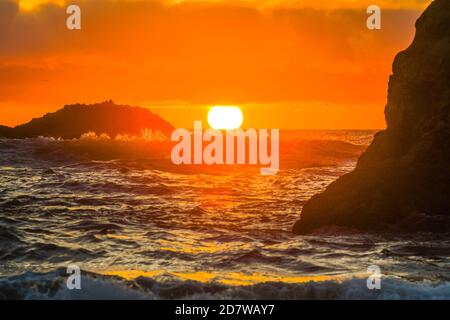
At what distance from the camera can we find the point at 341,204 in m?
12.6

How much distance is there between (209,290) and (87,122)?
59.0 m

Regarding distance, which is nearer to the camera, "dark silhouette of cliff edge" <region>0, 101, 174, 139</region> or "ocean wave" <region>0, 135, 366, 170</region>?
"ocean wave" <region>0, 135, 366, 170</region>

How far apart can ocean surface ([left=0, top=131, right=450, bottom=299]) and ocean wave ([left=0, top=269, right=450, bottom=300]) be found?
0.01 m

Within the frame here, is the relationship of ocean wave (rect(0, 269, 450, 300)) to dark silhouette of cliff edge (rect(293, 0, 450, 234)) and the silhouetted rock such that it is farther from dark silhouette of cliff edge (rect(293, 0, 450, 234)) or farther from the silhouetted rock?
the silhouetted rock

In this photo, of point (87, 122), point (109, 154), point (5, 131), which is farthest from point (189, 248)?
point (87, 122)

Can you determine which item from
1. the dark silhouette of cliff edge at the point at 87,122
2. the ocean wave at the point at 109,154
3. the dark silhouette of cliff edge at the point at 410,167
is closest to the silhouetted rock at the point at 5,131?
the dark silhouette of cliff edge at the point at 87,122

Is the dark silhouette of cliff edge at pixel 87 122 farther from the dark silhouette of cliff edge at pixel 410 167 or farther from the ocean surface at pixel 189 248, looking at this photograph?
the dark silhouette of cliff edge at pixel 410 167

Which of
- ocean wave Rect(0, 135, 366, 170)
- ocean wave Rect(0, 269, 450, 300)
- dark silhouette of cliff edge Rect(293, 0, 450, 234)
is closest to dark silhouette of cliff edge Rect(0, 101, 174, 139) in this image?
ocean wave Rect(0, 135, 366, 170)

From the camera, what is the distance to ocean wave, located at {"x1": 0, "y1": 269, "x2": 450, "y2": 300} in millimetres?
7750

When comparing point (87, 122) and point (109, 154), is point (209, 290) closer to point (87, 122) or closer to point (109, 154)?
point (109, 154)
